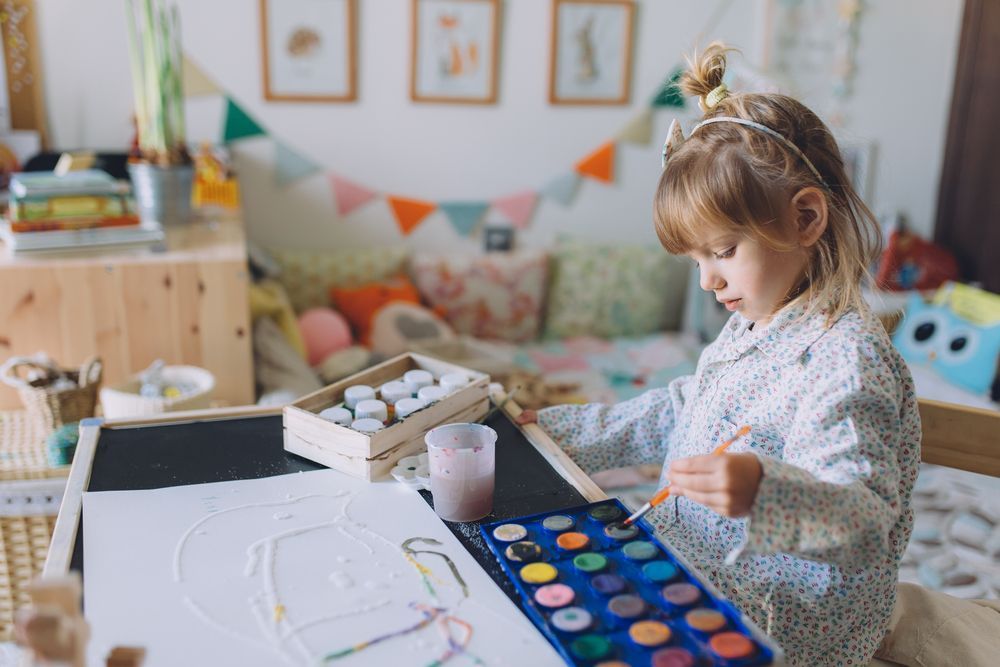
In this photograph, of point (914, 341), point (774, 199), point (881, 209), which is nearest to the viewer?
point (774, 199)

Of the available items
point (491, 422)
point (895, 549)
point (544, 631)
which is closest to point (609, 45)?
point (491, 422)

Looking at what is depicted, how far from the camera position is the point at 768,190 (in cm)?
101

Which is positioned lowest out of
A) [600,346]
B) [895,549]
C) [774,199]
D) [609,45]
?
[600,346]

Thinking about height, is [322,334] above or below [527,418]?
below

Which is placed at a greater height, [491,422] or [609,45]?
[609,45]

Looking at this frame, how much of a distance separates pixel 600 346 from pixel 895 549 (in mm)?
2010

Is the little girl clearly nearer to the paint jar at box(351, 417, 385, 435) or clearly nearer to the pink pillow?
the paint jar at box(351, 417, 385, 435)

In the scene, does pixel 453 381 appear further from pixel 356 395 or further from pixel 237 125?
pixel 237 125

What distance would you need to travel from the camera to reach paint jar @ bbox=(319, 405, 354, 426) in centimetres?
118

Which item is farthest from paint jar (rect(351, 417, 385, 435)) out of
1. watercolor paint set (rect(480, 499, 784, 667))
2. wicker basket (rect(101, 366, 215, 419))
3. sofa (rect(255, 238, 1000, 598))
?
sofa (rect(255, 238, 1000, 598))

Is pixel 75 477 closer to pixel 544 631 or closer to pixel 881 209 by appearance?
pixel 544 631

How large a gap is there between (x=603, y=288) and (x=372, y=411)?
1.99 metres

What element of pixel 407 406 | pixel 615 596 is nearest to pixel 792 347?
pixel 615 596

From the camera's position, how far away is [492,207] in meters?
3.08
